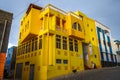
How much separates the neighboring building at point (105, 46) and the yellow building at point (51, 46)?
4.99 m

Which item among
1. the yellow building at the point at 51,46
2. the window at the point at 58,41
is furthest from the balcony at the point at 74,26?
the window at the point at 58,41

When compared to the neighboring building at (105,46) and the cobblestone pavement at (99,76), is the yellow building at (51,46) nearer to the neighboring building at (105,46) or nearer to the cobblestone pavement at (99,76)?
the neighboring building at (105,46)

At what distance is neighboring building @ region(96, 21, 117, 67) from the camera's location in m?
34.0

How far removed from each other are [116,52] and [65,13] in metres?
22.3

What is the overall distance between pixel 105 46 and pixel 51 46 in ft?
63.2

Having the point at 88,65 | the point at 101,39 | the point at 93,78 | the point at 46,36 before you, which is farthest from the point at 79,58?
the point at 93,78

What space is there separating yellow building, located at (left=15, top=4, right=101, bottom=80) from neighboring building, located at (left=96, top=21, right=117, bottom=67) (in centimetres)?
499

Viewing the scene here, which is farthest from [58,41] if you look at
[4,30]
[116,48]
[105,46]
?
[116,48]

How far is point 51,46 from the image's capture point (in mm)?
22188

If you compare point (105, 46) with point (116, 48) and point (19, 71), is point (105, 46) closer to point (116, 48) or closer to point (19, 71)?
point (116, 48)

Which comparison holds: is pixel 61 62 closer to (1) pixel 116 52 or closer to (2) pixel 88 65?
(2) pixel 88 65

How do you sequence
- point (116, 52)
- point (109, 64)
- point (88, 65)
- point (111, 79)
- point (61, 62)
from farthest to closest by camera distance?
point (116, 52) → point (109, 64) → point (88, 65) → point (61, 62) → point (111, 79)

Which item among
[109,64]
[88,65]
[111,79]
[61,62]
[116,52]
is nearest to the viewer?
[111,79]

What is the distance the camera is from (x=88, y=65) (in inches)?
1110
